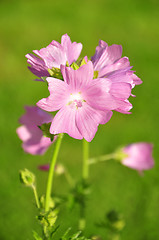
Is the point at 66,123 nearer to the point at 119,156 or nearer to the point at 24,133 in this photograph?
the point at 24,133

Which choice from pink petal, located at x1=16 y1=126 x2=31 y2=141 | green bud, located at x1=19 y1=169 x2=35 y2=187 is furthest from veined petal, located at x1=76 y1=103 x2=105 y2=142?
pink petal, located at x1=16 y1=126 x2=31 y2=141

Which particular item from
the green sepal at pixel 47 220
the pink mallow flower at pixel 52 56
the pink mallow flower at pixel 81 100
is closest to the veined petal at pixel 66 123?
the pink mallow flower at pixel 81 100

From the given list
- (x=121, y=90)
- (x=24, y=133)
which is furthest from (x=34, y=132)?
(x=121, y=90)

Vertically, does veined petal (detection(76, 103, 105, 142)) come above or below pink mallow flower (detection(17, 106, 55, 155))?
above

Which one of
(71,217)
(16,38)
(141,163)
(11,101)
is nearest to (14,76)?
(11,101)

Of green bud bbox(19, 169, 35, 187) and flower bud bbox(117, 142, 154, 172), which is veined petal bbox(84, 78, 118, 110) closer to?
green bud bbox(19, 169, 35, 187)

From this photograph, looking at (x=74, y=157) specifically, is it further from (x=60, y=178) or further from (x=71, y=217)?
(x=71, y=217)
